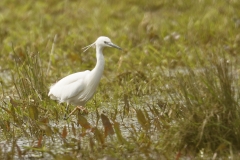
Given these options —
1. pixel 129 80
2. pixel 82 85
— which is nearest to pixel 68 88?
pixel 82 85

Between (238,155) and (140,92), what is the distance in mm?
2163

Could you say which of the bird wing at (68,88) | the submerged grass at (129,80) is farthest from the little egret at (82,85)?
the submerged grass at (129,80)

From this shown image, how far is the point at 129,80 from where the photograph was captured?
639 centimetres

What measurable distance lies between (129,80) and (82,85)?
1031 millimetres

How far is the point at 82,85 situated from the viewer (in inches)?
214

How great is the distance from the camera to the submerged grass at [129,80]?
417 cm

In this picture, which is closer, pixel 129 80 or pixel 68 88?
pixel 68 88

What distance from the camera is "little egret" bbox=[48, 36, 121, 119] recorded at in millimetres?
5309

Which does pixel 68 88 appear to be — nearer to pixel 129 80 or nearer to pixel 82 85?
pixel 82 85

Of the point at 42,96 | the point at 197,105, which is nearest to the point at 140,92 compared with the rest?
the point at 42,96

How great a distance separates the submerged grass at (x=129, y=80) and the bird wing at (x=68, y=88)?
0.40 feet

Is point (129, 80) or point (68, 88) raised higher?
point (129, 80)

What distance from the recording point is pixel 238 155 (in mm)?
4008

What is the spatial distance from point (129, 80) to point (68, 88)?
1064 mm
